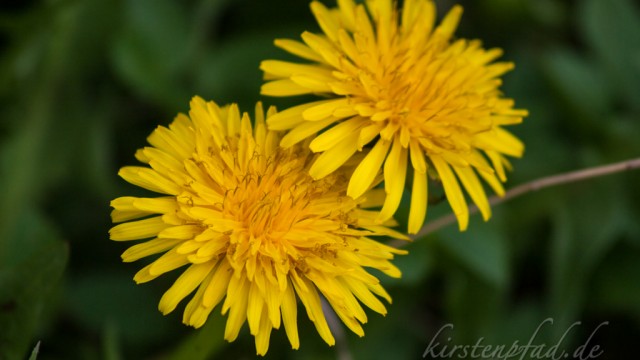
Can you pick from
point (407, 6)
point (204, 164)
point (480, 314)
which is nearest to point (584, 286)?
point (480, 314)

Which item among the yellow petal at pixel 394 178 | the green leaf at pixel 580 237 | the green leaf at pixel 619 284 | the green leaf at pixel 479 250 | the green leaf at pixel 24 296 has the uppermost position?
the green leaf at pixel 24 296

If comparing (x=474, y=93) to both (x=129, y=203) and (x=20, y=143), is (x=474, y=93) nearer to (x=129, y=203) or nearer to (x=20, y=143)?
(x=129, y=203)

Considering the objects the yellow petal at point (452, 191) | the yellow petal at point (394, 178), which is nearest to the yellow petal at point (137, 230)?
the yellow petal at point (394, 178)

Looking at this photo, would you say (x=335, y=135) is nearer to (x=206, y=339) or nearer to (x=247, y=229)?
(x=247, y=229)

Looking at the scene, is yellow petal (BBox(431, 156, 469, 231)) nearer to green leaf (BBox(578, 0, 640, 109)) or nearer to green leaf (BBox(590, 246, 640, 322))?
green leaf (BBox(590, 246, 640, 322))

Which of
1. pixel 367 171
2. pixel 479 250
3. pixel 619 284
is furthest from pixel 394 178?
pixel 619 284

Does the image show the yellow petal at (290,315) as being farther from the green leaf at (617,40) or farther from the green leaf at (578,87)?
the green leaf at (617,40)
